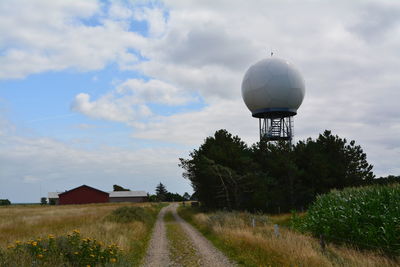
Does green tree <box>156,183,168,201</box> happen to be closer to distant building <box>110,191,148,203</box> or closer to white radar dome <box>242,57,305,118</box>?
distant building <box>110,191,148,203</box>

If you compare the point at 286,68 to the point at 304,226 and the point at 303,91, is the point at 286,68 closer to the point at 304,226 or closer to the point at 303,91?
the point at 303,91

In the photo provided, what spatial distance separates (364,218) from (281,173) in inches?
Answer: 891

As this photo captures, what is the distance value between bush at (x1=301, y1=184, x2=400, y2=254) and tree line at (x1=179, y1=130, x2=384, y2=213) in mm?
16890

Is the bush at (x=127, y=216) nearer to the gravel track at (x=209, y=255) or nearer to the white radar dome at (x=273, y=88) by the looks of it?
the gravel track at (x=209, y=255)

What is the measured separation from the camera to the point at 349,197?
17.9 m

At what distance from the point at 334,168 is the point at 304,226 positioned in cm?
1831

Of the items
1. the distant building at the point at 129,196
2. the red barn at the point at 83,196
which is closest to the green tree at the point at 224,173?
the red barn at the point at 83,196

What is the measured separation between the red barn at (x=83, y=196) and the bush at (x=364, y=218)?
7673 cm

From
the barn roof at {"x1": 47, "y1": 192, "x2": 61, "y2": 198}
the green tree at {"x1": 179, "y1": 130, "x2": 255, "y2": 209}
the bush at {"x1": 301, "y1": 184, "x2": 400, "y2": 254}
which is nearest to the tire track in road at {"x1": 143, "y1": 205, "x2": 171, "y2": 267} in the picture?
the bush at {"x1": 301, "y1": 184, "x2": 400, "y2": 254}

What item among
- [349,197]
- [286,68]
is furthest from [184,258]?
[286,68]

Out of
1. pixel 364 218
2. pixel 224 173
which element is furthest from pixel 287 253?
pixel 224 173

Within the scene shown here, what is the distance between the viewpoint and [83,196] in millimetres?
88312

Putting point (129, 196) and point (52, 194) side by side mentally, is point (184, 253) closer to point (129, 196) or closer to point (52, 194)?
point (129, 196)

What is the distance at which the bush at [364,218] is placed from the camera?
1347 centimetres
